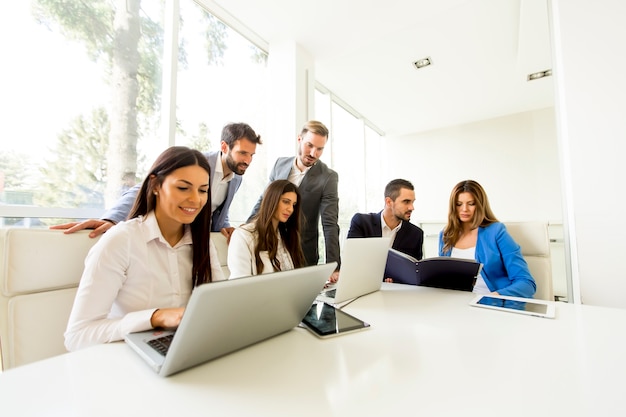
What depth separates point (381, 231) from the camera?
83.3 inches

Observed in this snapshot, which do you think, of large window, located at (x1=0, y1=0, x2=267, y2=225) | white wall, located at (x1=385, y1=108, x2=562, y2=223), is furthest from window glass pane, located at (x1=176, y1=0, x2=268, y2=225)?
white wall, located at (x1=385, y1=108, x2=562, y2=223)

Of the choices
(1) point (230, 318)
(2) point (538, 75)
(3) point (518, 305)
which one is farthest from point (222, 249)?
(2) point (538, 75)

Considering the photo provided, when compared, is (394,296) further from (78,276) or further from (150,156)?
(150,156)

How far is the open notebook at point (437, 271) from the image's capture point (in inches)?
48.6

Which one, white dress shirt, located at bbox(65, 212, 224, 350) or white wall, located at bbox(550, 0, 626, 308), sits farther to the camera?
white wall, located at bbox(550, 0, 626, 308)

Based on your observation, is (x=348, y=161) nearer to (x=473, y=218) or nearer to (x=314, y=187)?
(x=314, y=187)

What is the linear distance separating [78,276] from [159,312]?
44 cm

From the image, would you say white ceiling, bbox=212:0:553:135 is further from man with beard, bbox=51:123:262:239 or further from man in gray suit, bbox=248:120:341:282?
man with beard, bbox=51:123:262:239

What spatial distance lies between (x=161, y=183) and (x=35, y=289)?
0.47 meters

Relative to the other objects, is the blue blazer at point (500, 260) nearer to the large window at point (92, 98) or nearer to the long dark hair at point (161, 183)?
the long dark hair at point (161, 183)

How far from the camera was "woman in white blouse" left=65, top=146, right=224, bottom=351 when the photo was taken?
754 millimetres

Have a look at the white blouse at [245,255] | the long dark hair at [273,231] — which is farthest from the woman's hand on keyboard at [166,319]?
the long dark hair at [273,231]

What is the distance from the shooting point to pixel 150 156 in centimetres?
208

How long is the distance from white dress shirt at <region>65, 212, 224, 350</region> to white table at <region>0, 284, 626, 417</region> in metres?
0.10
